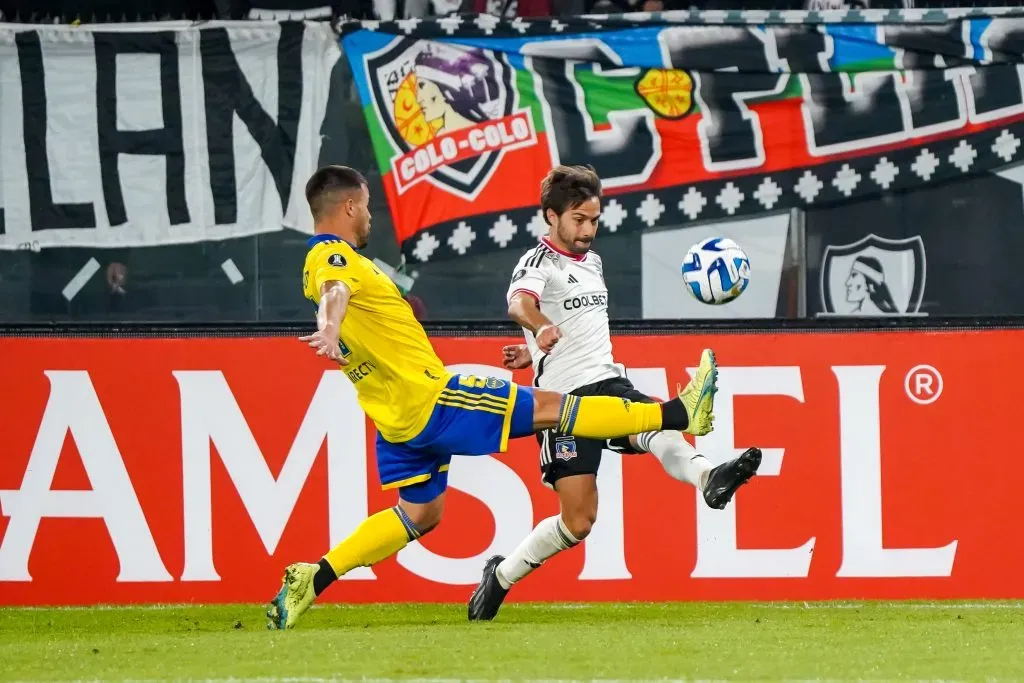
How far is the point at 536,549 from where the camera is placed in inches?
226

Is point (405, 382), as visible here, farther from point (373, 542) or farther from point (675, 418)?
point (675, 418)

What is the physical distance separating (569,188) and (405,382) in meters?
0.99

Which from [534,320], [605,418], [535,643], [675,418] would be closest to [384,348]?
[534,320]

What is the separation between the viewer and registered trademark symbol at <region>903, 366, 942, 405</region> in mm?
→ 6570

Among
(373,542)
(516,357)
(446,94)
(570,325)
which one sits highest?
(446,94)

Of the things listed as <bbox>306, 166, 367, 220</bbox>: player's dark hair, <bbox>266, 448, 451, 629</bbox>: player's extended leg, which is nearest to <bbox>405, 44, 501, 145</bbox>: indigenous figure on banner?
<bbox>306, 166, 367, 220</bbox>: player's dark hair

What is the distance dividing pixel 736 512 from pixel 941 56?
3.13 meters

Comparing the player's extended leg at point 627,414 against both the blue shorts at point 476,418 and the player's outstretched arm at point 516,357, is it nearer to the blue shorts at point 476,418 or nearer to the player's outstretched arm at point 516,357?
the blue shorts at point 476,418

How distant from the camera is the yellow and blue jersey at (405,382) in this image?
17.3 feet

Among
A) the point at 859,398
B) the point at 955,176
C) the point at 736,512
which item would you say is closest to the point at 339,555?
the point at 736,512

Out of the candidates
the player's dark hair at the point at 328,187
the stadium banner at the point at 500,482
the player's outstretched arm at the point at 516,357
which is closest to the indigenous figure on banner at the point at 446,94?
the stadium banner at the point at 500,482

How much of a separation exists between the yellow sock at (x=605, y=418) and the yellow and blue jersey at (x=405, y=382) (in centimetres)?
13

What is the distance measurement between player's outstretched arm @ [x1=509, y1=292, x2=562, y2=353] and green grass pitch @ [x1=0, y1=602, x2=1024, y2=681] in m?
0.96

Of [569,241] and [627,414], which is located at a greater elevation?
[569,241]
